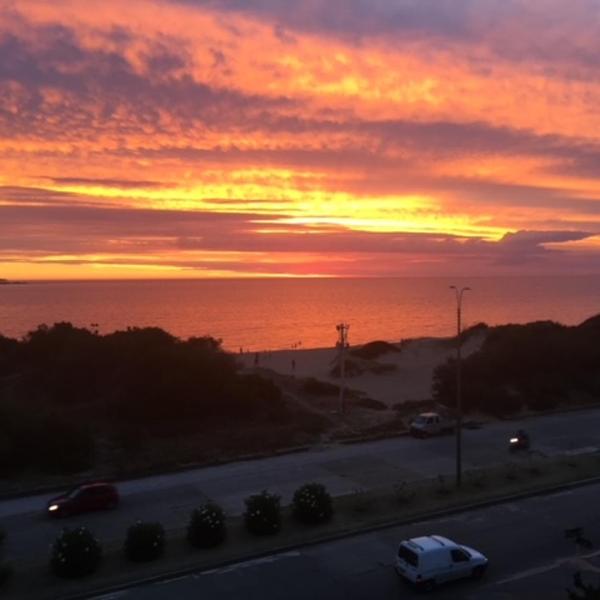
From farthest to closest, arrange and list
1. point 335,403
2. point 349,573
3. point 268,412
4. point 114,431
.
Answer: point 335,403, point 268,412, point 114,431, point 349,573

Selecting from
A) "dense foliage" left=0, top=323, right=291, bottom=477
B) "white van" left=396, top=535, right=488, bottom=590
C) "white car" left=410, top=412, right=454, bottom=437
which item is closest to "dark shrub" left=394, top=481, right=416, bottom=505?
"white van" left=396, top=535, right=488, bottom=590

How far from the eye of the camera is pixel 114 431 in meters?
29.7

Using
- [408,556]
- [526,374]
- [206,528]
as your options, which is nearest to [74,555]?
[206,528]

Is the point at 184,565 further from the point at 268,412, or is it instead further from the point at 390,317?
the point at 390,317

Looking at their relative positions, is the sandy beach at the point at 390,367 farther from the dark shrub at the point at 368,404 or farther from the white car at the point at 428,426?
the white car at the point at 428,426

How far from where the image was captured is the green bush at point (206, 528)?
18.3 meters

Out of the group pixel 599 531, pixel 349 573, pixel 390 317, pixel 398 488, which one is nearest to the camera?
pixel 349 573

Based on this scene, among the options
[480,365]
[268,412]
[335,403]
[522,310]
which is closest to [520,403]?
[480,365]

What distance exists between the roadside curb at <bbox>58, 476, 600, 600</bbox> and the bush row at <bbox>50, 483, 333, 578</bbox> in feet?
2.84

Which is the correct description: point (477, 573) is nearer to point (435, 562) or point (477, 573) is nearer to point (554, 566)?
point (435, 562)

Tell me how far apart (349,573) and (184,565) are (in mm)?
4100

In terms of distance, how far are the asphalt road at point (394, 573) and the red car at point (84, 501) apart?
6.32 metres

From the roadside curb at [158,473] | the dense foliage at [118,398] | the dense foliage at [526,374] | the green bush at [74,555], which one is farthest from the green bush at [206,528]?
the dense foliage at [526,374]

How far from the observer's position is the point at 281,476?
25844 mm
